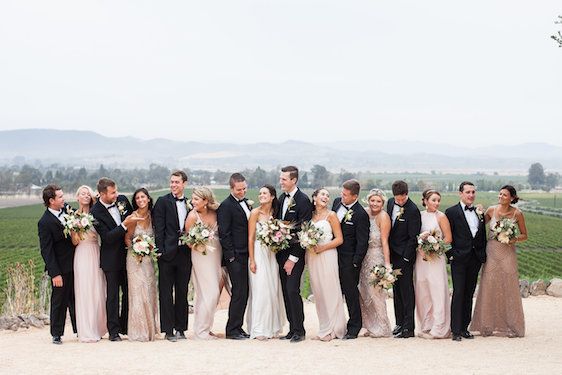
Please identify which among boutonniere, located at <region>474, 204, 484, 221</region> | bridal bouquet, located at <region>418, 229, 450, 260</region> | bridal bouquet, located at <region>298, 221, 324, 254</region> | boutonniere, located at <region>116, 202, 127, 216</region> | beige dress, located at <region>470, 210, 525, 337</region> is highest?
boutonniere, located at <region>116, 202, 127, 216</region>

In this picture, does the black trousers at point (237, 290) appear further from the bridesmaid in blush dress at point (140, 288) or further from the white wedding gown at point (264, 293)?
the bridesmaid in blush dress at point (140, 288)

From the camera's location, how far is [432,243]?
1191cm

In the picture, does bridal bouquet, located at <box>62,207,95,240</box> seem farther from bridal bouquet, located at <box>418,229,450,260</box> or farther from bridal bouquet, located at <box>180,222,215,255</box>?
bridal bouquet, located at <box>418,229,450,260</box>

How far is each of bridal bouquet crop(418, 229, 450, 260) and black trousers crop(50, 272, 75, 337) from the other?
488 cm

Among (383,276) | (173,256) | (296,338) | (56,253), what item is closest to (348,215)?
(383,276)

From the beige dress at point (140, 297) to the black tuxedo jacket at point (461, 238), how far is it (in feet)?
13.8

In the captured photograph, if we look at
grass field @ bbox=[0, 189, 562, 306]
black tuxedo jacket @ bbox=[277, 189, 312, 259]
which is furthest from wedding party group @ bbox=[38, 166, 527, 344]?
grass field @ bbox=[0, 189, 562, 306]

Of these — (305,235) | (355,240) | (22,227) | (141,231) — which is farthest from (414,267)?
(22,227)

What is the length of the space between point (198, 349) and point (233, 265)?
140cm

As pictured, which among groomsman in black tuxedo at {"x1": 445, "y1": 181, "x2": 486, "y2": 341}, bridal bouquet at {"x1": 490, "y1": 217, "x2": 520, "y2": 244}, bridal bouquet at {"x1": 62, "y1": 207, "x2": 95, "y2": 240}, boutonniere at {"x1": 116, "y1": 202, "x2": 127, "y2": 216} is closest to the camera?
bridal bouquet at {"x1": 62, "y1": 207, "x2": 95, "y2": 240}

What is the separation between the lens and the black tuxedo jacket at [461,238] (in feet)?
39.8

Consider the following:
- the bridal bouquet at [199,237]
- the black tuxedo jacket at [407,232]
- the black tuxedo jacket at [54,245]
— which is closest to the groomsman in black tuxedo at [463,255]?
the black tuxedo jacket at [407,232]

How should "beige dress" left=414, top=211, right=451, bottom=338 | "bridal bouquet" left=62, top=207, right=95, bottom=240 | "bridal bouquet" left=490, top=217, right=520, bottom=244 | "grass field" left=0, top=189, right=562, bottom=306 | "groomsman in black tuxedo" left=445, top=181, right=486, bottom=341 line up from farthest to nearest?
"grass field" left=0, top=189, right=562, bottom=306, "beige dress" left=414, top=211, right=451, bottom=338, "groomsman in black tuxedo" left=445, top=181, right=486, bottom=341, "bridal bouquet" left=490, top=217, right=520, bottom=244, "bridal bouquet" left=62, top=207, right=95, bottom=240

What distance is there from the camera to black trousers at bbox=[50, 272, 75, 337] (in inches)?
470
